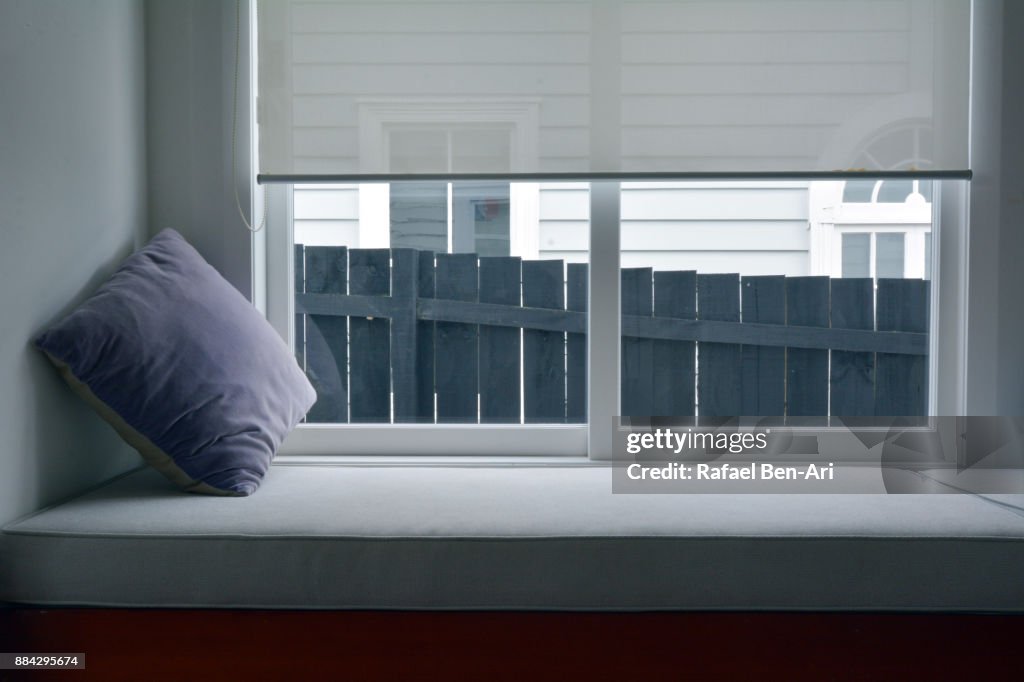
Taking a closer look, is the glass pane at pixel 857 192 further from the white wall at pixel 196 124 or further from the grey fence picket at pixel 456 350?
the white wall at pixel 196 124

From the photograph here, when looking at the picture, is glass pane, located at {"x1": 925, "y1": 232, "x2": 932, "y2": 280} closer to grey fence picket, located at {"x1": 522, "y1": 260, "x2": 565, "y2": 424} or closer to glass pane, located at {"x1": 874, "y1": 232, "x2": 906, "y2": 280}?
glass pane, located at {"x1": 874, "y1": 232, "x2": 906, "y2": 280}

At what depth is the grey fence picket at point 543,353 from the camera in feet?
7.94

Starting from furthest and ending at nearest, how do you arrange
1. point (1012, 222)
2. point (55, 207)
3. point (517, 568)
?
point (1012, 222), point (55, 207), point (517, 568)

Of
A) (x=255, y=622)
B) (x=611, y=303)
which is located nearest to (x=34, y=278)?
(x=255, y=622)

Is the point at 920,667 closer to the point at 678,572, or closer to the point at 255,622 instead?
the point at 678,572

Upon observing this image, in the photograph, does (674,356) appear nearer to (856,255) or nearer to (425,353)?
(856,255)

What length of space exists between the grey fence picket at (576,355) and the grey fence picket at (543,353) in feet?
0.05

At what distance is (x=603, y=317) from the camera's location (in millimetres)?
2355

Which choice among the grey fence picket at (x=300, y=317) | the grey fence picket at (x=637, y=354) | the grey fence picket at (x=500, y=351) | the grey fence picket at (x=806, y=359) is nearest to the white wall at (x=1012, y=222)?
the grey fence picket at (x=806, y=359)

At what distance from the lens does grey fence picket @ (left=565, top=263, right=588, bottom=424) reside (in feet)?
7.94

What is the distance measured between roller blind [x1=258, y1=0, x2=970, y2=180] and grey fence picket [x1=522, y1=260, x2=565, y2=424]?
0.32 metres

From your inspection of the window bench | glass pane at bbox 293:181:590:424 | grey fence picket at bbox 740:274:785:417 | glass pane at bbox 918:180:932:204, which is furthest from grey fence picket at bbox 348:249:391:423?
glass pane at bbox 918:180:932:204

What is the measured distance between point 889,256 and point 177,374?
206cm

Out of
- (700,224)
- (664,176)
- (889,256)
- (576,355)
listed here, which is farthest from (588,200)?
(889,256)
